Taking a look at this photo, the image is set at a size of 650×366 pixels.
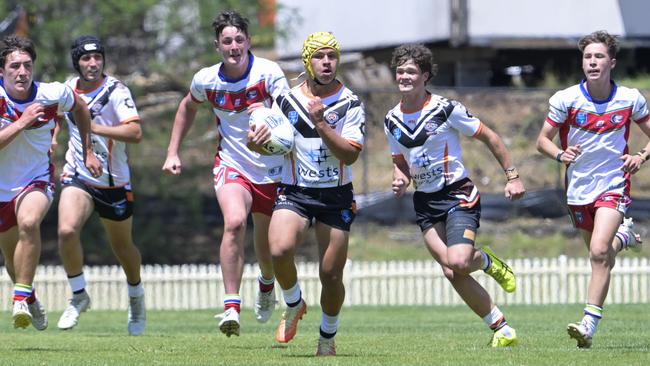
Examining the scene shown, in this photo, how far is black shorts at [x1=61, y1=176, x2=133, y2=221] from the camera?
12.5 m

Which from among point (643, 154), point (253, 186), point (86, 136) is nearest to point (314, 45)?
point (253, 186)

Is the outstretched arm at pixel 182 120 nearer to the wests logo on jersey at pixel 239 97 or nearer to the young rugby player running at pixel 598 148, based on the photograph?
the wests logo on jersey at pixel 239 97

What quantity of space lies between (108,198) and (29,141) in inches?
58.2

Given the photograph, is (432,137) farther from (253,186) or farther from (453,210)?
(253,186)

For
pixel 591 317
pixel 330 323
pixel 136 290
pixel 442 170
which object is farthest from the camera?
pixel 136 290

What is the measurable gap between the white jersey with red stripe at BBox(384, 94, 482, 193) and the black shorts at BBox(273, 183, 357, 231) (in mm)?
879

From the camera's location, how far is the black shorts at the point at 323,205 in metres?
9.67

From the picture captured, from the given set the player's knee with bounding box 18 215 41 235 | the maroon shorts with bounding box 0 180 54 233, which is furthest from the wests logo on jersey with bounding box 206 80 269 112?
the player's knee with bounding box 18 215 41 235

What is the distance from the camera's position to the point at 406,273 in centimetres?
2231

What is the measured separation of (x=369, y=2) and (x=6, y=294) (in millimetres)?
11374

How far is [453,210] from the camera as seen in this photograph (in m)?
10.4

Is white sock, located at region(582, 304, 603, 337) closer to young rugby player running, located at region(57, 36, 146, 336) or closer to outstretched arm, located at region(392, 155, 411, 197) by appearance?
outstretched arm, located at region(392, 155, 411, 197)

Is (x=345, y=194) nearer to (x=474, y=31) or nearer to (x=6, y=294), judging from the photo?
(x=6, y=294)

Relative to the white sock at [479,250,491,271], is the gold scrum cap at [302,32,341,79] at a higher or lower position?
higher
